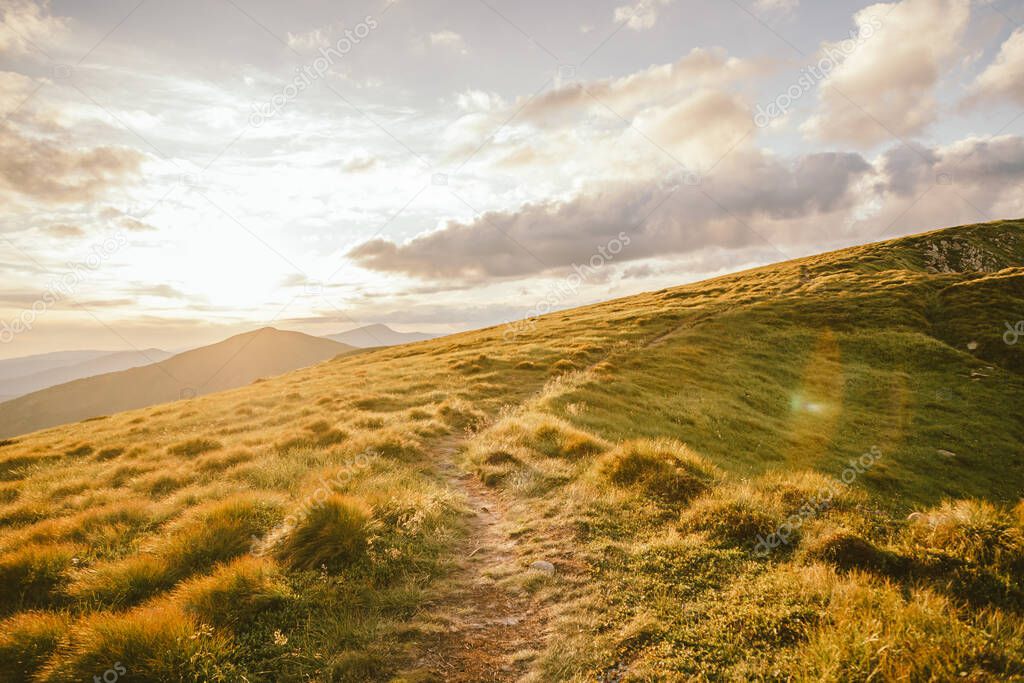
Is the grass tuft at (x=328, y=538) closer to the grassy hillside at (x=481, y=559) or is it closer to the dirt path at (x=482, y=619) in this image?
the grassy hillside at (x=481, y=559)

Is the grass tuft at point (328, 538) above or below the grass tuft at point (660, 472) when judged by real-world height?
above

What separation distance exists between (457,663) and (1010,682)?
5.46 m

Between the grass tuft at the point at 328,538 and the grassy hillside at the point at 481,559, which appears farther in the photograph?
the grass tuft at the point at 328,538

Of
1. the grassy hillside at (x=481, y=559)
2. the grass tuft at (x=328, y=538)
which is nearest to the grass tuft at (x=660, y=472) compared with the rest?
the grassy hillside at (x=481, y=559)

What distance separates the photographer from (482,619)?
6379 mm

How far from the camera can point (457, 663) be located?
5.52 metres

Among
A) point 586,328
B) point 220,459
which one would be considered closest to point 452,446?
point 220,459

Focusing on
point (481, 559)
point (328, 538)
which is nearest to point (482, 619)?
point (481, 559)

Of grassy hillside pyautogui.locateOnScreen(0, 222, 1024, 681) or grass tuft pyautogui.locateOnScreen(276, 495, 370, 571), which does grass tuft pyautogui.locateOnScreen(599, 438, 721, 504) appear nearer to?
grassy hillside pyautogui.locateOnScreen(0, 222, 1024, 681)

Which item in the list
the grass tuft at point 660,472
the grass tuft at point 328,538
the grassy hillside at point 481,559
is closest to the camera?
the grassy hillside at point 481,559

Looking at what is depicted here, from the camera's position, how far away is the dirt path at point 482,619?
547 centimetres

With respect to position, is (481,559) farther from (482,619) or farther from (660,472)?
(660,472)

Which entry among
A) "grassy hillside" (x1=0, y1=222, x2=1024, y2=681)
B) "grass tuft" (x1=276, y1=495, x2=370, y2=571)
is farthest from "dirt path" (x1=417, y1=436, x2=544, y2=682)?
"grass tuft" (x1=276, y1=495, x2=370, y2=571)

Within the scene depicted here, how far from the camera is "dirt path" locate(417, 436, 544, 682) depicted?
215 inches
